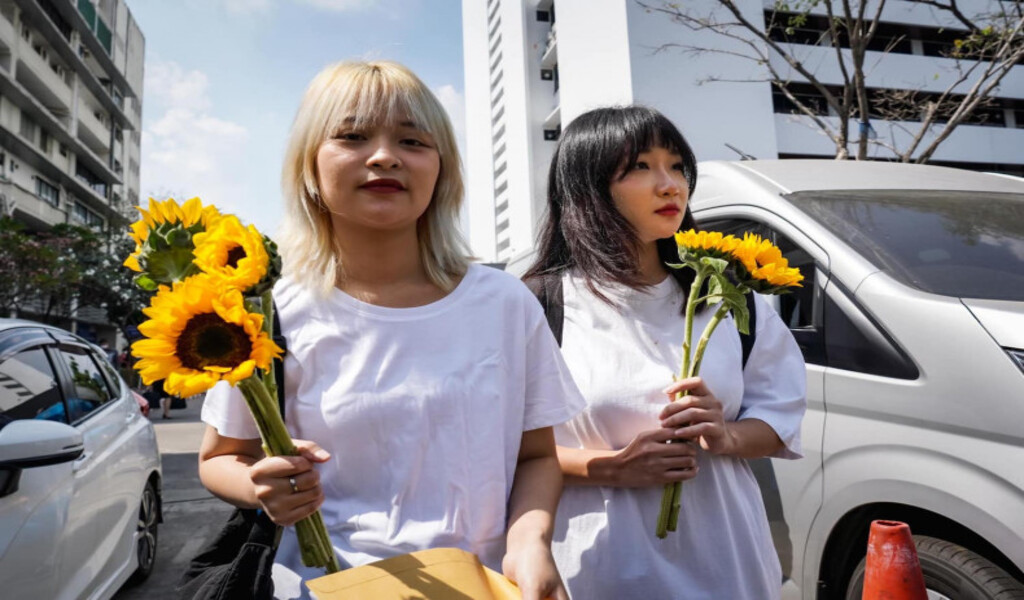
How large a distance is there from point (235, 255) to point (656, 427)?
1.02 meters

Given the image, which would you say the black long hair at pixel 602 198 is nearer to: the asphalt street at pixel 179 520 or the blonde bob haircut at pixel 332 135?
the blonde bob haircut at pixel 332 135

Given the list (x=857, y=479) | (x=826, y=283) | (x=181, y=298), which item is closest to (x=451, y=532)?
(x=181, y=298)

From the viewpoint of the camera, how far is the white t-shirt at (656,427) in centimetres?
158

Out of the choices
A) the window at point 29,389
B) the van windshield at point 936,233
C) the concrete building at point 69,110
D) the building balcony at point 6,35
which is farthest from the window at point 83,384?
the building balcony at point 6,35

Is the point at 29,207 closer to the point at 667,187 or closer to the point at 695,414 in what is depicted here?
the point at 667,187

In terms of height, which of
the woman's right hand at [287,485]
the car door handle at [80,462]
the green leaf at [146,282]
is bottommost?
the car door handle at [80,462]

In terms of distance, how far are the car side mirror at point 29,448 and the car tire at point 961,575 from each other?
2693 millimetres

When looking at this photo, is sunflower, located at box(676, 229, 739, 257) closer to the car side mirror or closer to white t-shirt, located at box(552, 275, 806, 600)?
white t-shirt, located at box(552, 275, 806, 600)

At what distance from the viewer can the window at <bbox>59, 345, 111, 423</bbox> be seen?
3731mm

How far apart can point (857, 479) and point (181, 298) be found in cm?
219

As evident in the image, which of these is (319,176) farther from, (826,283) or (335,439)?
(826,283)

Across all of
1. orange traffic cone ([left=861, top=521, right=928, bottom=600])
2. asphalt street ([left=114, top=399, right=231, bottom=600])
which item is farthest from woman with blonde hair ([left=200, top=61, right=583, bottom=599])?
asphalt street ([left=114, top=399, right=231, bottom=600])

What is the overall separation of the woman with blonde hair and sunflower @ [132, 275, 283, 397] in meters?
0.29

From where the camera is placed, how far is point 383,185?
129 centimetres
